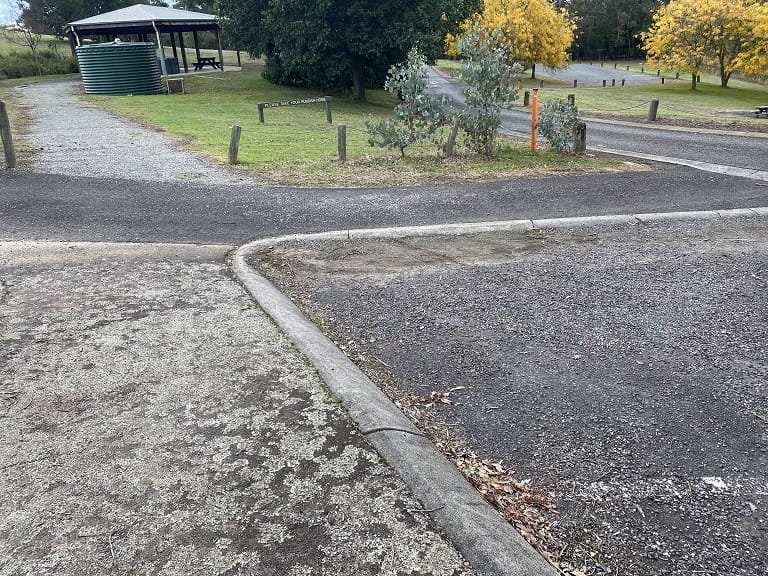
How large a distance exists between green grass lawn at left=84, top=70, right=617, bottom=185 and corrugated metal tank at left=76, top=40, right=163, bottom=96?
217 cm

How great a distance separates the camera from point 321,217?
7.30 m

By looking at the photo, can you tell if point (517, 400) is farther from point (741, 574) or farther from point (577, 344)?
point (741, 574)

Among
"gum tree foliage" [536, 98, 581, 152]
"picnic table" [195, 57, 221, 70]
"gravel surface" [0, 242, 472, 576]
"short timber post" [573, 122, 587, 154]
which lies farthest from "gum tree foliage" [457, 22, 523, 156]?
"picnic table" [195, 57, 221, 70]

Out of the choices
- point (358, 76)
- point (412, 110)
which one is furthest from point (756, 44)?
point (412, 110)

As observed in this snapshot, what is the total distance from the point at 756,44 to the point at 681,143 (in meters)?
26.5

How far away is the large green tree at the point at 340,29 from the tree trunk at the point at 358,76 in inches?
1.7

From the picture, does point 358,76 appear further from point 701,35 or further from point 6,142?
point 701,35

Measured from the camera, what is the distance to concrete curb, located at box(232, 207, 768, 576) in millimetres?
2215

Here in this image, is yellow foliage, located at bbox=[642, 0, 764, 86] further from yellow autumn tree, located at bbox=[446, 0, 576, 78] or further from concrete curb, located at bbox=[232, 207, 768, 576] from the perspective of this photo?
concrete curb, located at bbox=[232, 207, 768, 576]

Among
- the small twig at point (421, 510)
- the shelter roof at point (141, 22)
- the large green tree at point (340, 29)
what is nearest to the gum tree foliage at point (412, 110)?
the small twig at point (421, 510)

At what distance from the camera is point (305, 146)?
44.9 feet

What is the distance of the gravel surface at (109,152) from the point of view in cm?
947

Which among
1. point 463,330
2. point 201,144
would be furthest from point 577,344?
point 201,144

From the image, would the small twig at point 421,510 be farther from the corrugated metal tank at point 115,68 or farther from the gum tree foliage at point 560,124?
the corrugated metal tank at point 115,68
